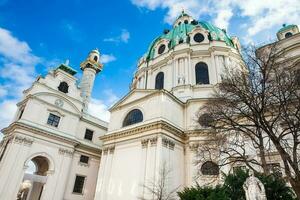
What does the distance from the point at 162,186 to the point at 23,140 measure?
15247 millimetres

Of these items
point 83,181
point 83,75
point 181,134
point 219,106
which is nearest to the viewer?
point 219,106

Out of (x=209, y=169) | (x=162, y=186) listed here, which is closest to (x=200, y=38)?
(x=209, y=169)

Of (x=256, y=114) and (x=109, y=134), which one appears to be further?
(x=109, y=134)

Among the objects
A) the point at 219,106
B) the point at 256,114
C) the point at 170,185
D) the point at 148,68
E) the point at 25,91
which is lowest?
the point at 170,185

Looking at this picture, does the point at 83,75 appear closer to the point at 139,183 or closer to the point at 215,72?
the point at 215,72

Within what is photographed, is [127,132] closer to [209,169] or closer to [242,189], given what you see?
[209,169]

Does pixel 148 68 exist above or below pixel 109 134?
above

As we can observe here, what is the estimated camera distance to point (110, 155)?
2300cm

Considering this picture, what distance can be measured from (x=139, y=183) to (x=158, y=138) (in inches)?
166

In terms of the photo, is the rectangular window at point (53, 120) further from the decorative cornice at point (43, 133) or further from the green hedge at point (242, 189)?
the green hedge at point (242, 189)

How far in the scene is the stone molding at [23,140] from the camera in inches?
868

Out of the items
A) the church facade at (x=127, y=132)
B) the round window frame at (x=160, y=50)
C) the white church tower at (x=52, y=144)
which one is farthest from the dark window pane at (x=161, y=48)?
the white church tower at (x=52, y=144)

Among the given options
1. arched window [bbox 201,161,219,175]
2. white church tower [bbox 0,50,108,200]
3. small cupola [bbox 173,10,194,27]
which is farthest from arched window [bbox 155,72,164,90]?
small cupola [bbox 173,10,194,27]

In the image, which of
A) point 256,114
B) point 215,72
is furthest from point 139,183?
point 215,72
